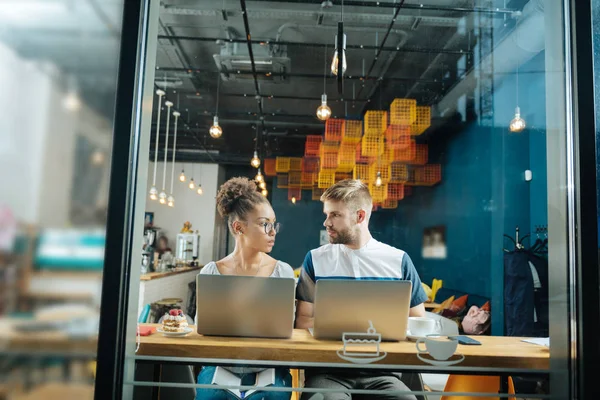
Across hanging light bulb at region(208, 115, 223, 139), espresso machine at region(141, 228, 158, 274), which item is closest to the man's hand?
espresso machine at region(141, 228, 158, 274)

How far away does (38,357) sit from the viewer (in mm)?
1566

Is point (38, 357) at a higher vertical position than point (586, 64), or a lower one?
lower

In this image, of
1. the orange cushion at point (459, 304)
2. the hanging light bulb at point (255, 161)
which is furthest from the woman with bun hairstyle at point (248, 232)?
the orange cushion at point (459, 304)

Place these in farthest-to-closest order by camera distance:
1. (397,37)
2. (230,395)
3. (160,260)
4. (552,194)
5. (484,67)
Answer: (397,37) → (484,67) → (160,260) → (230,395) → (552,194)

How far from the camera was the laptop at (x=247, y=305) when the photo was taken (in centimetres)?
185

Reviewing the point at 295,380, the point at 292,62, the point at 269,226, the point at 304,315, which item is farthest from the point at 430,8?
the point at 295,380

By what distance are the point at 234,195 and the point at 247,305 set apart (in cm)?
59

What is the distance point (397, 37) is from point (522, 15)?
1.31 m

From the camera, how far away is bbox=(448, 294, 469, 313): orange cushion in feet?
7.95

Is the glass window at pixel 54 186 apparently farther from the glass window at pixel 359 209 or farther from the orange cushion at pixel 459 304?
the orange cushion at pixel 459 304

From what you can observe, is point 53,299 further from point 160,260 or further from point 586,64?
point 586,64

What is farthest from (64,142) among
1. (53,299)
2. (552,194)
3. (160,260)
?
(552,194)

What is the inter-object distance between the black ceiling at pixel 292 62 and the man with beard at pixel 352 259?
0.57 m

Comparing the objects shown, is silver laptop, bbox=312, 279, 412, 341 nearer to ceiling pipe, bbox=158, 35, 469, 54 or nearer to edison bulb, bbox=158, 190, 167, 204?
edison bulb, bbox=158, 190, 167, 204
